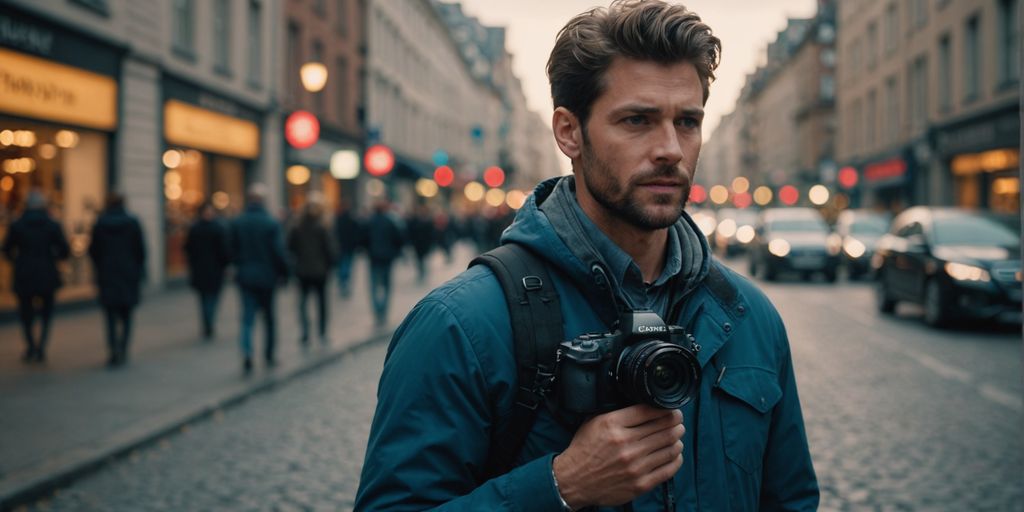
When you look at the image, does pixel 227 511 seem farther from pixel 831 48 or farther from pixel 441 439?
pixel 831 48

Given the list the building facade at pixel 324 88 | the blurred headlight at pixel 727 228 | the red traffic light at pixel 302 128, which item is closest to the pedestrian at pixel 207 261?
the red traffic light at pixel 302 128

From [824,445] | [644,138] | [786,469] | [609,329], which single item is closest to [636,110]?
[644,138]

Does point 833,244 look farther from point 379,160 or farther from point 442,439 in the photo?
point 442,439

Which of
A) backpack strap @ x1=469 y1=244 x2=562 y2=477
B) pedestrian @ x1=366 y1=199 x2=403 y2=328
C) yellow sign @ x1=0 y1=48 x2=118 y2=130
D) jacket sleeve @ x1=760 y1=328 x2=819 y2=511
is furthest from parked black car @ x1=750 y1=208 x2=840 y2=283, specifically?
backpack strap @ x1=469 y1=244 x2=562 y2=477

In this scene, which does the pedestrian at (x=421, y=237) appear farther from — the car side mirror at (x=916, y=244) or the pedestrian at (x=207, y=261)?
the car side mirror at (x=916, y=244)

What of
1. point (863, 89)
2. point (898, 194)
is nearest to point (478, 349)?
point (898, 194)

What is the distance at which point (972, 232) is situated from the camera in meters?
14.0

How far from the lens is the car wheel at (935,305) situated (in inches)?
531

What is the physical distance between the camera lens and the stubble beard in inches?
12.9

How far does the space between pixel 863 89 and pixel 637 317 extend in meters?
47.6

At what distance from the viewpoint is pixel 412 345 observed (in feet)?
5.80

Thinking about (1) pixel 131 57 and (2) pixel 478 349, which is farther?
(1) pixel 131 57

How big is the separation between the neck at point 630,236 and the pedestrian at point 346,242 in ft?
60.2

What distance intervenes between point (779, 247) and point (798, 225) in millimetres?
1929
